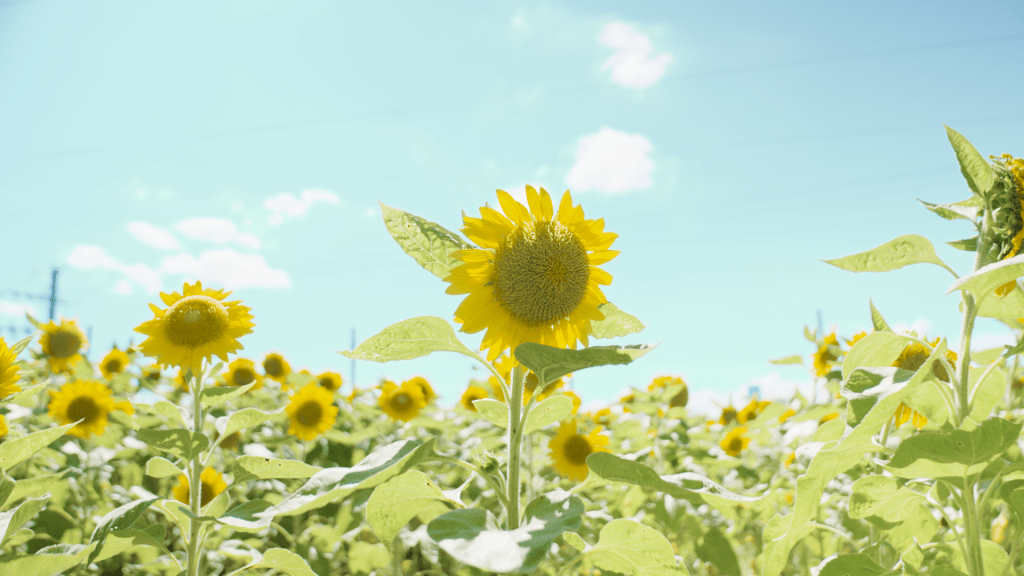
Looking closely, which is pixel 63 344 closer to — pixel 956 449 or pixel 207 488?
pixel 207 488

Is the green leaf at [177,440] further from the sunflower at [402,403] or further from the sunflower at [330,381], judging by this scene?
the sunflower at [330,381]

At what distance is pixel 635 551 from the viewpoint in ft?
3.21

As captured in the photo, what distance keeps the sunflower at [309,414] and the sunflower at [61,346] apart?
62.1 inches

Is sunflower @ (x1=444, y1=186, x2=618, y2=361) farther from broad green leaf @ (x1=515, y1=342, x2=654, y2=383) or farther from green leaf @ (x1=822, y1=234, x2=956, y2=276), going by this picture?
green leaf @ (x1=822, y1=234, x2=956, y2=276)

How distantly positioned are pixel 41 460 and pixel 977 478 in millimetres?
3296

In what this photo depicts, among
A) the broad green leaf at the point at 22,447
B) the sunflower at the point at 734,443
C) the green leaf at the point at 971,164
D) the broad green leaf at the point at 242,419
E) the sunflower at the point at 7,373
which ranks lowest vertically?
the sunflower at the point at 734,443

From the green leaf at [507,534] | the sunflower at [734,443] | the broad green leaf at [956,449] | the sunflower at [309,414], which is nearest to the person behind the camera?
the green leaf at [507,534]

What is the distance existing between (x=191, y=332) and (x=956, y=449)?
1.80 metres

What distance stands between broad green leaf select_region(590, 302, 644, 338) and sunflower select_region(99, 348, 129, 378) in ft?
12.9

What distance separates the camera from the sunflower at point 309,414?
10.0 ft

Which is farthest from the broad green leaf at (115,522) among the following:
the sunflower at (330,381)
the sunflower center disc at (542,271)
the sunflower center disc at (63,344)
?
the sunflower center disc at (63,344)

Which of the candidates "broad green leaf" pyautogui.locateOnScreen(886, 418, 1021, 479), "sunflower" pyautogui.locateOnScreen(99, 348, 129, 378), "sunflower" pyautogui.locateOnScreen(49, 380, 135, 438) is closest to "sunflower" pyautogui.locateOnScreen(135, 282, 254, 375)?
"sunflower" pyautogui.locateOnScreen(49, 380, 135, 438)

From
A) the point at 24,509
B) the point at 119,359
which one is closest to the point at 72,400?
the point at 119,359

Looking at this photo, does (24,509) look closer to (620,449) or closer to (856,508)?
(856,508)
